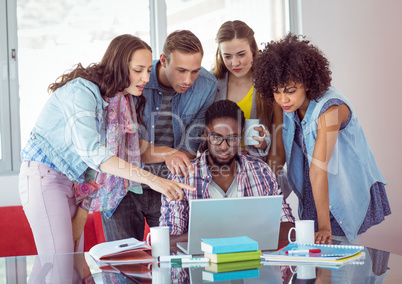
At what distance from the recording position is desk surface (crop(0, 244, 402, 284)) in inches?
49.2

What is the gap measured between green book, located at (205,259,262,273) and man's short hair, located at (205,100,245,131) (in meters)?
Answer: 0.94

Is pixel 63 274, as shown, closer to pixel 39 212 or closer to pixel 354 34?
pixel 39 212

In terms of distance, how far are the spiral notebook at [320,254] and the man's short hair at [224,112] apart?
0.84m

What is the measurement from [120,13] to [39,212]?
219 cm

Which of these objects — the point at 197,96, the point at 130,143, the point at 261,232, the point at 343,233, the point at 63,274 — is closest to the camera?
the point at 63,274

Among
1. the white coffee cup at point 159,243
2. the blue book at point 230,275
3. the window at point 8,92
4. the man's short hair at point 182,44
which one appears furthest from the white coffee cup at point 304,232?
the window at point 8,92

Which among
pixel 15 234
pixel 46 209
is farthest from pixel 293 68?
pixel 15 234

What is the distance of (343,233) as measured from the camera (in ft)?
6.76

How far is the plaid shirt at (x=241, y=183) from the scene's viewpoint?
201 cm

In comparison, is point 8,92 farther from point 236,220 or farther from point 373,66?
point 373,66

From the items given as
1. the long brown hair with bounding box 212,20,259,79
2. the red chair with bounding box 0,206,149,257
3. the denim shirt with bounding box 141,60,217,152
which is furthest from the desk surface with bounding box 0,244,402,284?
the red chair with bounding box 0,206,149,257

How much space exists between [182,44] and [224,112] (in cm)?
37

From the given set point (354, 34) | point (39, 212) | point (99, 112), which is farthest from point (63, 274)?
point (354, 34)

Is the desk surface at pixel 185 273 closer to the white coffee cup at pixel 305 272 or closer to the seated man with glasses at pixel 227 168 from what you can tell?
the white coffee cup at pixel 305 272
